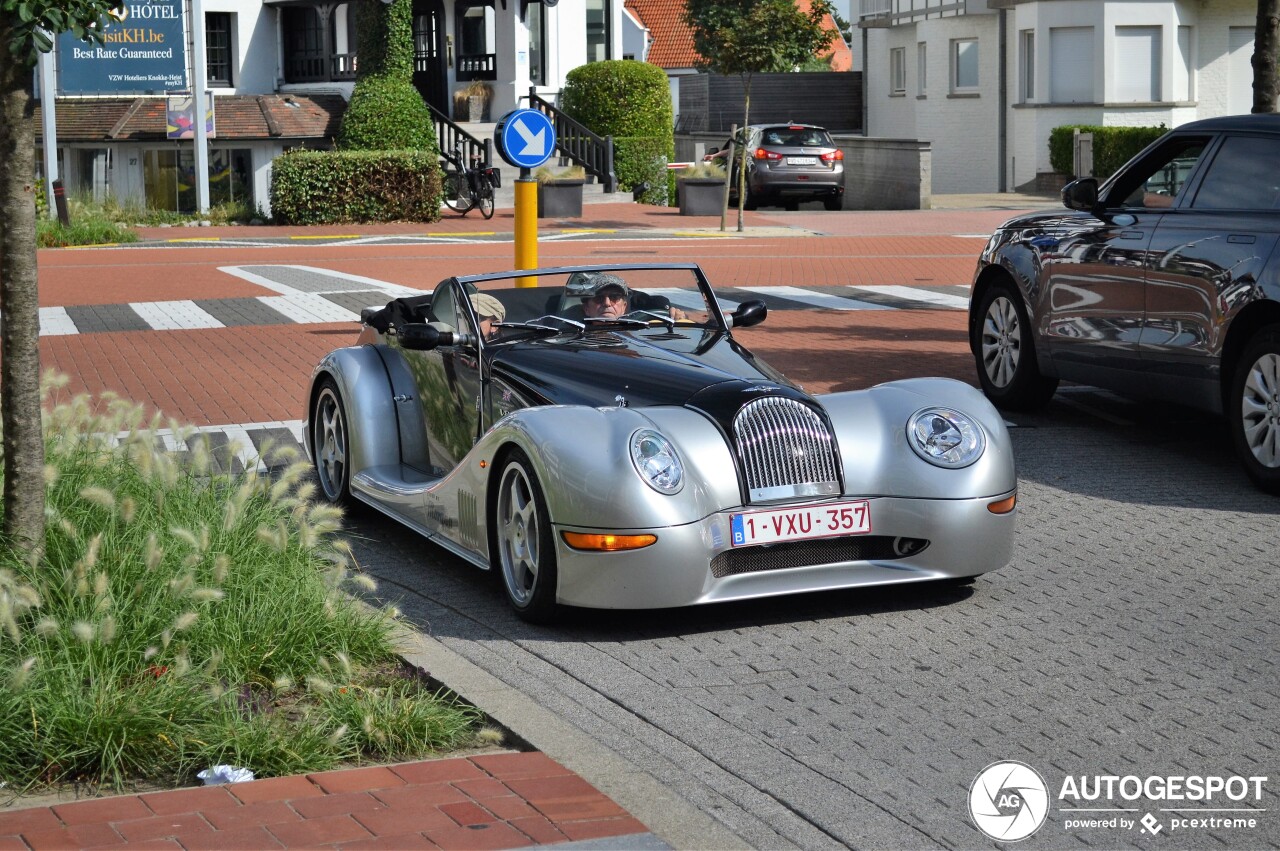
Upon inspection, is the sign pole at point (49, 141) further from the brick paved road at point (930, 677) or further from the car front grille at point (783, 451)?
the car front grille at point (783, 451)

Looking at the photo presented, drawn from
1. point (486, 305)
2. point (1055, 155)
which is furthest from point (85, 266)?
point (1055, 155)

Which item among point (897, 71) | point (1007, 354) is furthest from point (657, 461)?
point (897, 71)

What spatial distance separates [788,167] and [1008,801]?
32755mm

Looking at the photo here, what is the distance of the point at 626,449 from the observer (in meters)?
6.24

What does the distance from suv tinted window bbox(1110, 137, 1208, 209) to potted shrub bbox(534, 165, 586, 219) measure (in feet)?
75.2

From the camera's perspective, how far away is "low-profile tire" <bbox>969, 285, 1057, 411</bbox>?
1097 centimetres

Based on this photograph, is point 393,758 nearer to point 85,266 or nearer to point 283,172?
point 85,266

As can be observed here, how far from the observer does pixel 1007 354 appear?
36.8 ft

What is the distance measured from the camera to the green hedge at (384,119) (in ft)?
112

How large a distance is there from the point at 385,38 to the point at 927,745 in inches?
1239

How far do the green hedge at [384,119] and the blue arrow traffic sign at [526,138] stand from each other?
2083cm

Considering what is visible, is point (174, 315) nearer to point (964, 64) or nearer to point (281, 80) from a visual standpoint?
point (281, 80)

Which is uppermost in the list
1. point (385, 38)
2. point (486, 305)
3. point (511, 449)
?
point (385, 38)
